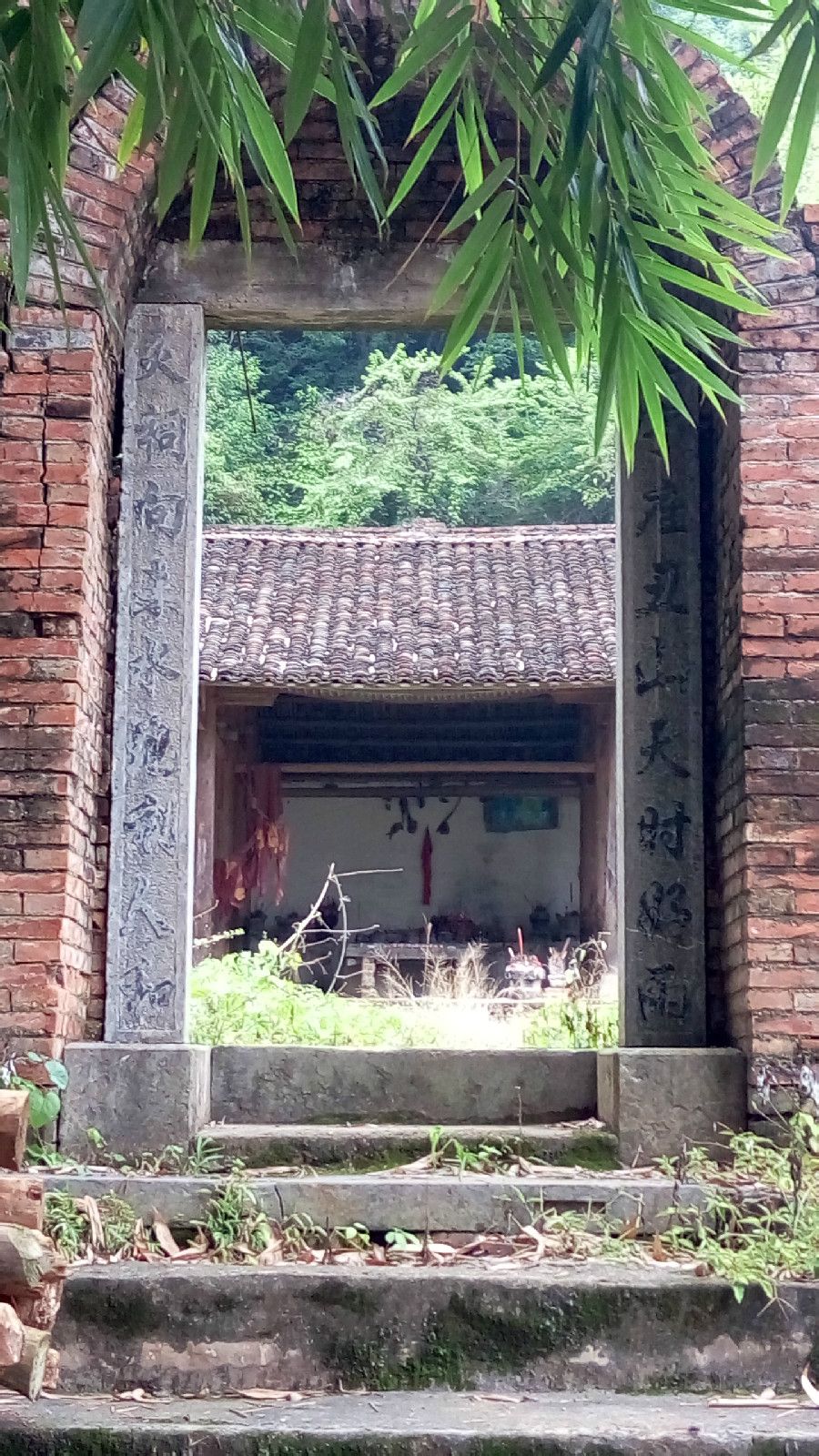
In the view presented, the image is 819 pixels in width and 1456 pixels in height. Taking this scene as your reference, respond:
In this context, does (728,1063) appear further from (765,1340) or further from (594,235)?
(594,235)

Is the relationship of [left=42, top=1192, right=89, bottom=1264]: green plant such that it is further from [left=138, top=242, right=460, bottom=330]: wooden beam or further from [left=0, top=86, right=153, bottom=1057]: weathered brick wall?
[left=138, top=242, right=460, bottom=330]: wooden beam

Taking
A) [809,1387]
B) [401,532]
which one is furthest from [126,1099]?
[401,532]

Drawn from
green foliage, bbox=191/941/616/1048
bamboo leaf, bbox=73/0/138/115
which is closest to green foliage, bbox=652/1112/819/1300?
green foliage, bbox=191/941/616/1048

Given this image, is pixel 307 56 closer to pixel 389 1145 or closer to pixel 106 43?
pixel 106 43

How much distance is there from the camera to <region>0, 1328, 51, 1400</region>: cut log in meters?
2.61

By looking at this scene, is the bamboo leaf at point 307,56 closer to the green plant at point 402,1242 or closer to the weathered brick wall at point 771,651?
the weathered brick wall at point 771,651

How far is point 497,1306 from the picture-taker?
3.20 m

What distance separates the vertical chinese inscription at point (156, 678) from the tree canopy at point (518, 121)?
254 cm

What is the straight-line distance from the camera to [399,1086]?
15.0ft

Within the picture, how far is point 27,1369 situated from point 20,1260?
203 mm

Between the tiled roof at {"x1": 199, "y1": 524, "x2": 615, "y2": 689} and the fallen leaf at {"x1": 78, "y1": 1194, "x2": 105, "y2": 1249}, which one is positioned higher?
the tiled roof at {"x1": 199, "y1": 524, "x2": 615, "y2": 689}

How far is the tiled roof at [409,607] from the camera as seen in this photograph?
10594 mm

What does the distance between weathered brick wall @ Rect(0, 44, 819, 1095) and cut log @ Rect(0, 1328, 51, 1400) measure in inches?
58.8

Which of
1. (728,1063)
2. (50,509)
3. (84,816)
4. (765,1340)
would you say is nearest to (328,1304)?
(765,1340)
